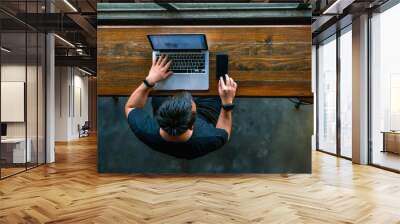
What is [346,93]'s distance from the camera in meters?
9.01

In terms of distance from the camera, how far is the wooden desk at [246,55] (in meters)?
1.58

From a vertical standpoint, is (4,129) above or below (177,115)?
below

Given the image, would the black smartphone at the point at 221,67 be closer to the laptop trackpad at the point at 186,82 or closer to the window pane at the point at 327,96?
the laptop trackpad at the point at 186,82

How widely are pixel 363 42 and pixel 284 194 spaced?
14.2 feet

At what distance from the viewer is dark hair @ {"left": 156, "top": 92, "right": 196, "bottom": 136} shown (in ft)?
3.10

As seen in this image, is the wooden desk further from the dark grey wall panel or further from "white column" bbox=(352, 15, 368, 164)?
"white column" bbox=(352, 15, 368, 164)

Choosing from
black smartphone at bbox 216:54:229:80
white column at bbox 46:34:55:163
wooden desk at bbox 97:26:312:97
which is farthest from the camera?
white column at bbox 46:34:55:163

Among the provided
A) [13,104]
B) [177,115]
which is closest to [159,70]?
[177,115]

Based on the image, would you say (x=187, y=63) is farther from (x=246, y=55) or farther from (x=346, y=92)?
(x=346, y=92)

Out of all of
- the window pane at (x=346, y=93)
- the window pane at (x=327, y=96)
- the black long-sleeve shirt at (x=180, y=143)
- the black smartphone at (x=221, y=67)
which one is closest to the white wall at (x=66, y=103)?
the window pane at (x=327, y=96)

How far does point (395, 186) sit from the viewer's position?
5.54m

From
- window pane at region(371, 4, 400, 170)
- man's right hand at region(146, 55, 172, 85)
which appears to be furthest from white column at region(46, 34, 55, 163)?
man's right hand at region(146, 55, 172, 85)

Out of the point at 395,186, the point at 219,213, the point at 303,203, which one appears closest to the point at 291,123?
the point at 219,213

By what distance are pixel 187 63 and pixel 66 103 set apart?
48.6 feet
